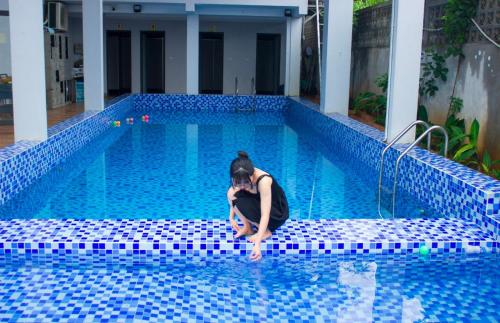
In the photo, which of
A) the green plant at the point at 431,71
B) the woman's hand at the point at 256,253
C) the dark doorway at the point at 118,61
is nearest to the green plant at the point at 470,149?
the green plant at the point at 431,71

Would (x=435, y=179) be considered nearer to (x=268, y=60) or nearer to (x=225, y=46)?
(x=268, y=60)

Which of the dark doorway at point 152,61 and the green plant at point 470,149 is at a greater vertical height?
the dark doorway at point 152,61

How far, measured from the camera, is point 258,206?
467 cm

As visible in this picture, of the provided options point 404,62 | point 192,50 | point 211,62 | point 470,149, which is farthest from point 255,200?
point 211,62

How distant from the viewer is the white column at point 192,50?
60.4ft

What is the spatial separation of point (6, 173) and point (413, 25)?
17.6 feet

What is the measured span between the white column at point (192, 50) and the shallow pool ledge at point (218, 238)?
13.7 meters

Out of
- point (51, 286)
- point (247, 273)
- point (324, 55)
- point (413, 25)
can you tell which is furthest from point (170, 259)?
point (324, 55)

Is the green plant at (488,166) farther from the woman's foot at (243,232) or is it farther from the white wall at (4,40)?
the white wall at (4,40)

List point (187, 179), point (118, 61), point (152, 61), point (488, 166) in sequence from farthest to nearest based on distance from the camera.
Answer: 1. point (152, 61)
2. point (118, 61)
3. point (187, 179)
4. point (488, 166)

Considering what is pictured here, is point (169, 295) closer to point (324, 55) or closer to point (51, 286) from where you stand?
point (51, 286)

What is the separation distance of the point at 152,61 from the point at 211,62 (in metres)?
2.08

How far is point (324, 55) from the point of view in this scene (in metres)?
13.0

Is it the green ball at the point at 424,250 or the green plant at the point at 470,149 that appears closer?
the green ball at the point at 424,250
